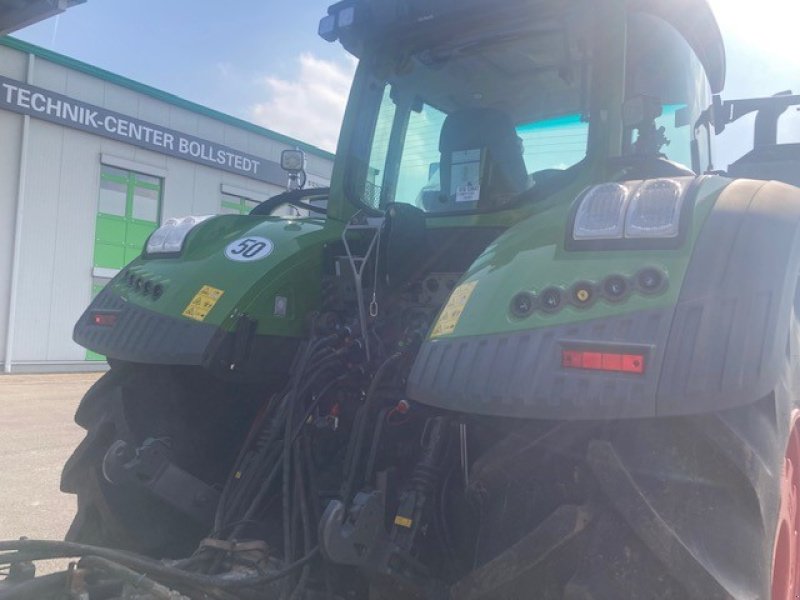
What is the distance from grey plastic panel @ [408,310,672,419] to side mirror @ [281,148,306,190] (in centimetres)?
199

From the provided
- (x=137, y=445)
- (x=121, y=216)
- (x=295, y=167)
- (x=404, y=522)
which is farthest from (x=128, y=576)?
(x=121, y=216)

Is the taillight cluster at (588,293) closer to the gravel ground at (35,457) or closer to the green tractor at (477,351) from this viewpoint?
the green tractor at (477,351)

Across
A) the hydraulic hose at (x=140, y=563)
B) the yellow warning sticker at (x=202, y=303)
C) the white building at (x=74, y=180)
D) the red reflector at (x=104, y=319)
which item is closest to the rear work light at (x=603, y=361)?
the hydraulic hose at (x=140, y=563)

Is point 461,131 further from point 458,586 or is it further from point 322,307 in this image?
point 458,586

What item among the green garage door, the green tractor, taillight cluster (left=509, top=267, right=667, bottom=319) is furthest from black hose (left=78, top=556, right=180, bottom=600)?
the green garage door

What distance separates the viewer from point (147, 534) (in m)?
2.42

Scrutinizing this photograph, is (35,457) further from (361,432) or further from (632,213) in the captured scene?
(632,213)

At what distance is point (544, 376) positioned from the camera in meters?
1.53

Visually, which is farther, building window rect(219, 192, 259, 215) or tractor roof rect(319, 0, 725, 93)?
building window rect(219, 192, 259, 215)

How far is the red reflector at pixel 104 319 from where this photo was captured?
2514 mm

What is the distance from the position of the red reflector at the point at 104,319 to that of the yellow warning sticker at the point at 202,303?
305 mm

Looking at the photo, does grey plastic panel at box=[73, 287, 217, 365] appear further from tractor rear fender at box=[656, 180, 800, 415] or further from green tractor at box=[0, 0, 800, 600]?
tractor rear fender at box=[656, 180, 800, 415]

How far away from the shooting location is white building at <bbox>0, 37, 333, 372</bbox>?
14008mm

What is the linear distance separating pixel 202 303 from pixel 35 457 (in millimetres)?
4729
